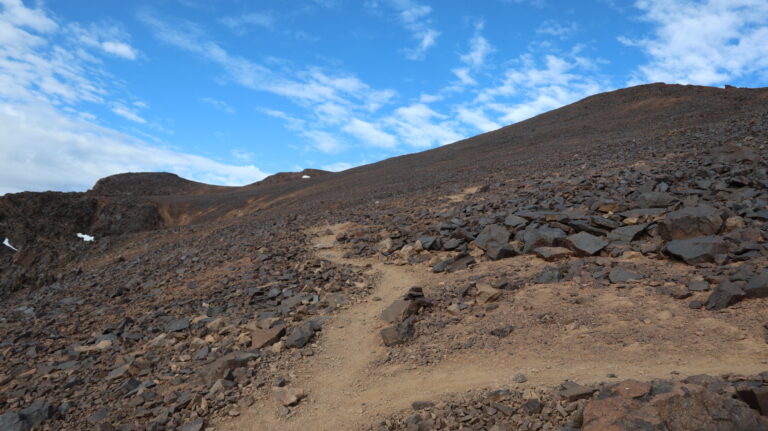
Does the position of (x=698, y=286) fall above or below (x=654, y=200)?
below

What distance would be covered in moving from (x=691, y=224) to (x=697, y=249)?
905 millimetres

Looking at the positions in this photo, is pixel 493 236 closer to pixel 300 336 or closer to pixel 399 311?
pixel 399 311

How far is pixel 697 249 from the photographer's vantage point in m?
7.71

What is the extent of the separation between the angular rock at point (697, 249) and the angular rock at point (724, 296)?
4.08 feet

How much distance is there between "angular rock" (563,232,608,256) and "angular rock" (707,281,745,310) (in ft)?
8.11

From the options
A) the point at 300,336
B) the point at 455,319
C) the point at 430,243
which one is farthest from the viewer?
the point at 430,243

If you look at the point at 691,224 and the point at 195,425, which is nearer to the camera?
the point at 195,425

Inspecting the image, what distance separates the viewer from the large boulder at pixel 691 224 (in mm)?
8359

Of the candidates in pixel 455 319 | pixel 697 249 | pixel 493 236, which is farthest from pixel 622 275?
pixel 493 236

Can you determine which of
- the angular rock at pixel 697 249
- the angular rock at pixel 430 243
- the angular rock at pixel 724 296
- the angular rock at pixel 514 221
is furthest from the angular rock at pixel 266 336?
the angular rock at pixel 697 249

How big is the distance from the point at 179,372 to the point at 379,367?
10.4 ft

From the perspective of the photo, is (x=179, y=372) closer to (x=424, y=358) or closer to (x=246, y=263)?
(x=424, y=358)

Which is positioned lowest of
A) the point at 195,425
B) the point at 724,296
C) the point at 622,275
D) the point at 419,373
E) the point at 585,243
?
the point at 195,425

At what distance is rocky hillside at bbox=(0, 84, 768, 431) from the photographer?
509 centimetres
